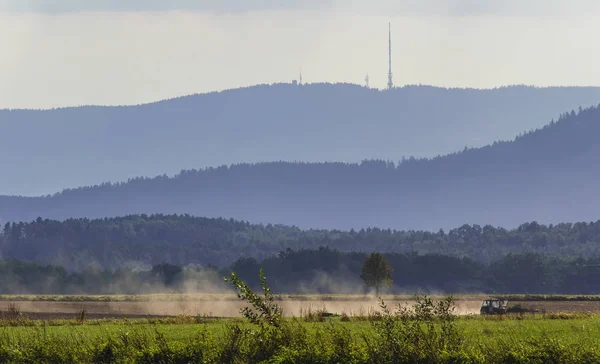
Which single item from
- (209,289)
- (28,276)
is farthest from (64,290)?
(209,289)

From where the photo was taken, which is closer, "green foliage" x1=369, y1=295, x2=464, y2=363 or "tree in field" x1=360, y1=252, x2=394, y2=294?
"green foliage" x1=369, y1=295, x2=464, y2=363

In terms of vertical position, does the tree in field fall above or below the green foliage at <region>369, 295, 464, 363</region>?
above

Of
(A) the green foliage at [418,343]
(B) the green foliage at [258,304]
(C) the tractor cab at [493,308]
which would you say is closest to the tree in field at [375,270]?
(C) the tractor cab at [493,308]

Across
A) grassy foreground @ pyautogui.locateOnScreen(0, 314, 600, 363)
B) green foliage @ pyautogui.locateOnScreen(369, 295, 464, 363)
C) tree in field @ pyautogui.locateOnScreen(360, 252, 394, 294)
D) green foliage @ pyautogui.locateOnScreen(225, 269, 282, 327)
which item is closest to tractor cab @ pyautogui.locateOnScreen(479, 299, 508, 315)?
grassy foreground @ pyautogui.locateOnScreen(0, 314, 600, 363)

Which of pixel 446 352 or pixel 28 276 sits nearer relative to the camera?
pixel 446 352

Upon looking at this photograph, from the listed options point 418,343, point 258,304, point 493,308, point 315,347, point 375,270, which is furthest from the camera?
point 375,270

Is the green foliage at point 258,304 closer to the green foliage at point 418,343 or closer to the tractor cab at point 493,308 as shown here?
the green foliage at point 418,343

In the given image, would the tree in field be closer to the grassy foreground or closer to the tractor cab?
the tractor cab

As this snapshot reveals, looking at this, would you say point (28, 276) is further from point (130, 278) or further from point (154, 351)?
point (154, 351)

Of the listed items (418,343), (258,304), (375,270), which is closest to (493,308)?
(258,304)

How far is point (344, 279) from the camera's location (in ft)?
636

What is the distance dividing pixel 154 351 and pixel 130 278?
6040 inches

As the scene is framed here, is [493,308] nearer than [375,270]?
Yes

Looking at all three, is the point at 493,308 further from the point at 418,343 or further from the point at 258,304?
the point at 418,343
